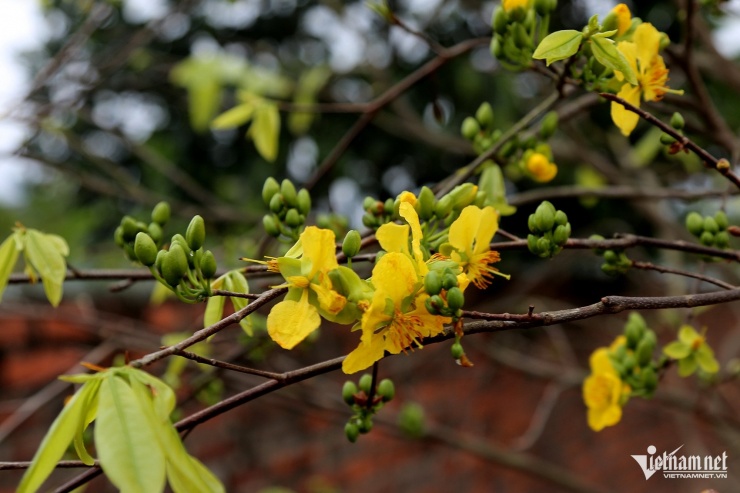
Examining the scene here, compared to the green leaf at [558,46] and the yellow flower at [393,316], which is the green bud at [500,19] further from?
the yellow flower at [393,316]

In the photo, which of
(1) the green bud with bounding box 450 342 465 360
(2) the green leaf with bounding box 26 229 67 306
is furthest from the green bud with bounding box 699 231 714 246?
(2) the green leaf with bounding box 26 229 67 306

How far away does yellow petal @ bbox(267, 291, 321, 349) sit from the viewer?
0.44 m

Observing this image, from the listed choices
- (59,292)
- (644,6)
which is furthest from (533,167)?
(644,6)

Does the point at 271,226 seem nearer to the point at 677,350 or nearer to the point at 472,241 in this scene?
the point at 472,241

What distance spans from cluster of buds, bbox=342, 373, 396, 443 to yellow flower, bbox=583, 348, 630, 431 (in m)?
0.25

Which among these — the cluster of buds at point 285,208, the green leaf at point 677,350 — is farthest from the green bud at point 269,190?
the green leaf at point 677,350

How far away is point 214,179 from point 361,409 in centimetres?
273

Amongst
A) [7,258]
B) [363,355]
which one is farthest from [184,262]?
[7,258]

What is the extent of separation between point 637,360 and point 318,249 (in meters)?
0.42

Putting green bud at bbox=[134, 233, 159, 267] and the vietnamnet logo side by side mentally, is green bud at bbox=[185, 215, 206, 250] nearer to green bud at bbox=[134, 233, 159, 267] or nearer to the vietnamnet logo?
green bud at bbox=[134, 233, 159, 267]

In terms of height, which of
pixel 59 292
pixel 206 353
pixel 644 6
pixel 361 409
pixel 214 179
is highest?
pixel 59 292

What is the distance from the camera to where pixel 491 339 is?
238 cm

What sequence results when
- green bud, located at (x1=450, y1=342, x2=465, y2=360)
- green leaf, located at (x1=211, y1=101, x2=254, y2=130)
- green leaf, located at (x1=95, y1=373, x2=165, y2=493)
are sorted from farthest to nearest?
green leaf, located at (x1=211, y1=101, x2=254, y2=130)
green bud, located at (x1=450, y1=342, x2=465, y2=360)
green leaf, located at (x1=95, y1=373, x2=165, y2=493)

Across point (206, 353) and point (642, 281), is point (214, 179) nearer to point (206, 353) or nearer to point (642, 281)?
point (642, 281)
